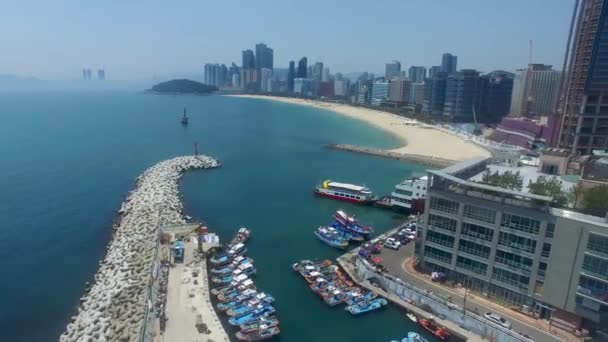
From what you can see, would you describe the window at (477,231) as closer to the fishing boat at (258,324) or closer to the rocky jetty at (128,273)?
the fishing boat at (258,324)

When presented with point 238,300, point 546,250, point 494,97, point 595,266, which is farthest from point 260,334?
point 494,97

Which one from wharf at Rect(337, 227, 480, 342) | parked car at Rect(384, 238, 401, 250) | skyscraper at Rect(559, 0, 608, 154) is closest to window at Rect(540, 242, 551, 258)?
wharf at Rect(337, 227, 480, 342)

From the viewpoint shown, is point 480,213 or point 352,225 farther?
point 352,225

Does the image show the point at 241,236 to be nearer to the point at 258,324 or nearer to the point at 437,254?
the point at 258,324

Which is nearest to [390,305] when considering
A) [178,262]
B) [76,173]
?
[178,262]

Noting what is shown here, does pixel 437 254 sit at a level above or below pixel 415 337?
above

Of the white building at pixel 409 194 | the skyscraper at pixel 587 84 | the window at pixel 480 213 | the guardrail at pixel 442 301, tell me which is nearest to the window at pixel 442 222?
the window at pixel 480 213
